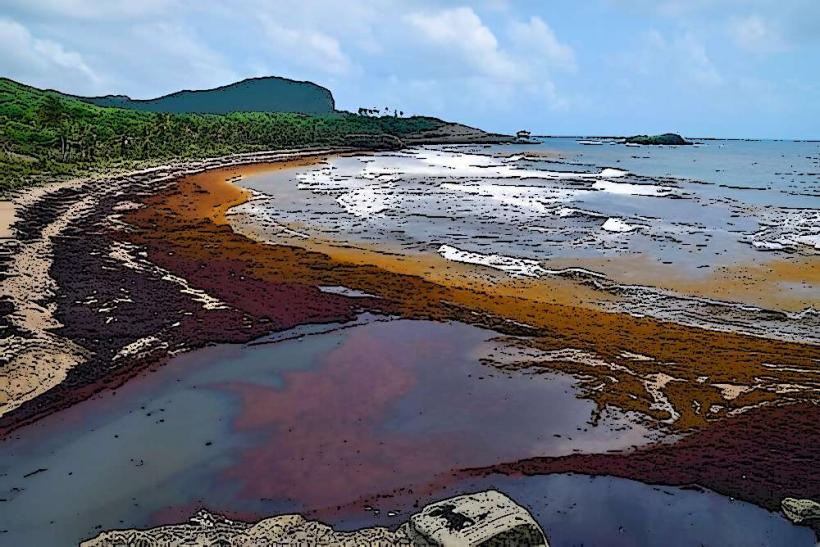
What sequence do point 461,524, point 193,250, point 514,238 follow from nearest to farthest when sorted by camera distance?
point 461,524, point 193,250, point 514,238

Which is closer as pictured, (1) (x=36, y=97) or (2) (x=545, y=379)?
(2) (x=545, y=379)

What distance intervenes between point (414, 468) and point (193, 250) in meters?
20.6

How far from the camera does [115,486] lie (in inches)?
449

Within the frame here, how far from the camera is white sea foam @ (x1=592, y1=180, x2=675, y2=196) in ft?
198

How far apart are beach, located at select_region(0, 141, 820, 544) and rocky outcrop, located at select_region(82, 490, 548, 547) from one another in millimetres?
853

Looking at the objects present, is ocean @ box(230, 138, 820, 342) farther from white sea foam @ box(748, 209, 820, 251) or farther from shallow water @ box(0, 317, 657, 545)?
shallow water @ box(0, 317, 657, 545)

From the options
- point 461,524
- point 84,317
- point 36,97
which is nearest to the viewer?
point 461,524

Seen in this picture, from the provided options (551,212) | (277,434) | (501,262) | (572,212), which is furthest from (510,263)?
(277,434)

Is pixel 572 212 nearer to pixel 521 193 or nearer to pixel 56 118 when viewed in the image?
pixel 521 193

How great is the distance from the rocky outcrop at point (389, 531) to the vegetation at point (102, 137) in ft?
127

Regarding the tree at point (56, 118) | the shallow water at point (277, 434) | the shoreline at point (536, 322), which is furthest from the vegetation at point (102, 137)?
the shallow water at point (277, 434)

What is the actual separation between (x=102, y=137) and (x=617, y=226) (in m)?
59.4

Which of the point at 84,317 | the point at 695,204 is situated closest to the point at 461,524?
the point at 84,317

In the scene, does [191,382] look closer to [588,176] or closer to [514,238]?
[514,238]
